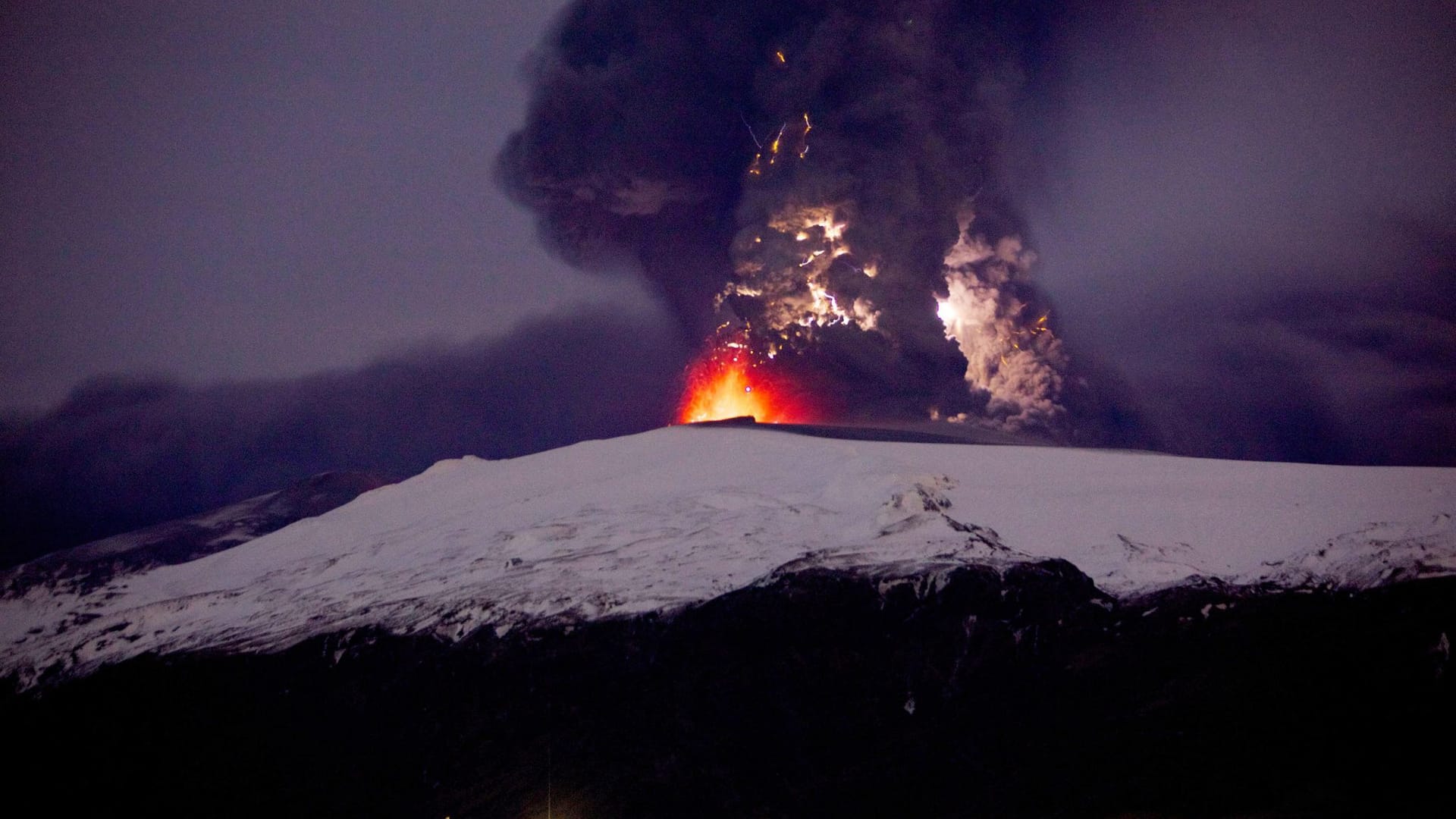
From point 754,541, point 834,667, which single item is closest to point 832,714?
point 834,667

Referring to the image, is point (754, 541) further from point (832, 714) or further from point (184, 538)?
point (184, 538)

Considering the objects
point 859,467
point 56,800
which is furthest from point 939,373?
point 56,800

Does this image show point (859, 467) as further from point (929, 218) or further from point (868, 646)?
point (929, 218)

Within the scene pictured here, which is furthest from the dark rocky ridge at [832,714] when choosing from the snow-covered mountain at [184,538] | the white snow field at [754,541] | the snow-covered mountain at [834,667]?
the snow-covered mountain at [184,538]

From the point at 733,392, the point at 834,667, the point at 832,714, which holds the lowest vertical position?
the point at 832,714

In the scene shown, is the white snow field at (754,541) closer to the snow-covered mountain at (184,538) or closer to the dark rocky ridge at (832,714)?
the dark rocky ridge at (832,714)

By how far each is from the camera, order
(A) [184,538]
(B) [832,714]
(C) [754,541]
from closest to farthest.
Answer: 1. (B) [832,714]
2. (C) [754,541]
3. (A) [184,538]
